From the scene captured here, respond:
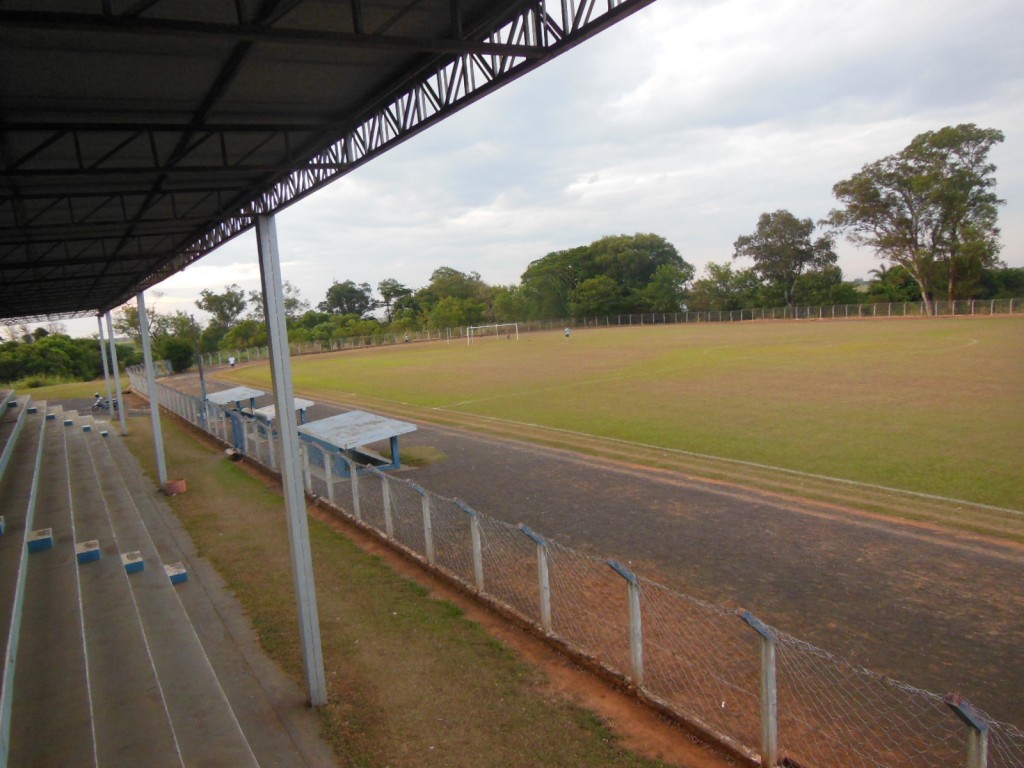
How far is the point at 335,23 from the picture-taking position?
481 cm

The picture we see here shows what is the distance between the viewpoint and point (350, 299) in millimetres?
109188

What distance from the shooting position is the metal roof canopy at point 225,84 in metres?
4.13

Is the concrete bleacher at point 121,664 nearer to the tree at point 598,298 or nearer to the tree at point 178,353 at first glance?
the tree at point 178,353

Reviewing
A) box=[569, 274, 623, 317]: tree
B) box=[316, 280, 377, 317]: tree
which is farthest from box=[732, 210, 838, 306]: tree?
box=[316, 280, 377, 317]: tree

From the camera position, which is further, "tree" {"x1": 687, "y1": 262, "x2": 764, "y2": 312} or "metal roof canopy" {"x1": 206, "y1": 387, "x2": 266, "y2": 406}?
"tree" {"x1": 687, "y1": 262, "x2": 764, "y2": 312}

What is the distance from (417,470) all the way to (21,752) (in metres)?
10.2

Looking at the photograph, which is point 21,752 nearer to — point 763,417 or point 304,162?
point 304,162

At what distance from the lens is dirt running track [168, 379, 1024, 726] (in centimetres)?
616

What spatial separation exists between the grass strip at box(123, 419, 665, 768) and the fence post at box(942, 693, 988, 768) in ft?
7.28

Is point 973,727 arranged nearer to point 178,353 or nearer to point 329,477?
point 329,477

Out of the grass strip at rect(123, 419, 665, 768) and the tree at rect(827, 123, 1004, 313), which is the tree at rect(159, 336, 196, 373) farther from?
the tree at rect(827, 123, 1004, 313)

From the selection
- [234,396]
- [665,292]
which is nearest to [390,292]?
[665,292]

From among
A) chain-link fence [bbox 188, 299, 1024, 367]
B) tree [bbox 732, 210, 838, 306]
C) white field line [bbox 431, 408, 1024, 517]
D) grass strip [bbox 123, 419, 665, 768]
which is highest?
tree [bbox 732, 210, 838, 306]

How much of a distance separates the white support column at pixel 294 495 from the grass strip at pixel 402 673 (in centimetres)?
39
